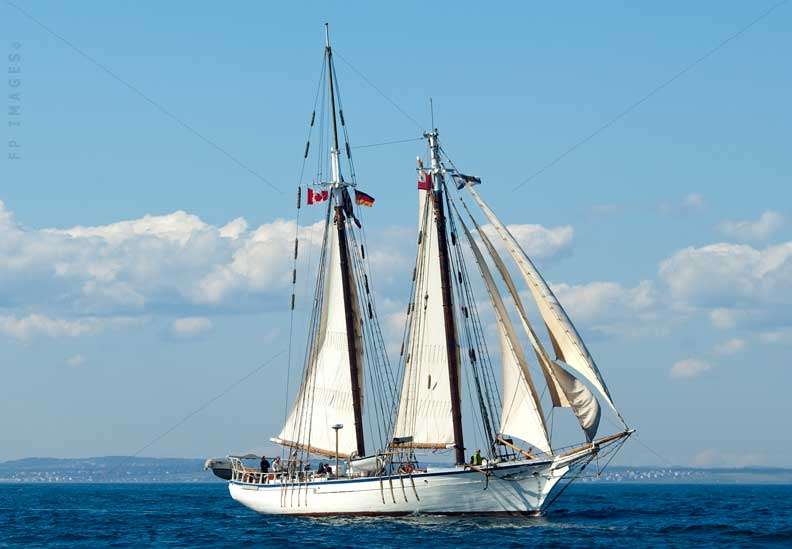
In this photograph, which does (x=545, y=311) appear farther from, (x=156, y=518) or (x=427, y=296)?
(x=156, y=518)

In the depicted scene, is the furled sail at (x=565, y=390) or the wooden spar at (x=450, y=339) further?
the wooden spar at (x=450, y=339)

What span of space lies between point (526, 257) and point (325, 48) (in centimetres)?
2529

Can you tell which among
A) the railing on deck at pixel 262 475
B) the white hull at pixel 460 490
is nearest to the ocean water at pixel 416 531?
the white hull at pixel 460 490

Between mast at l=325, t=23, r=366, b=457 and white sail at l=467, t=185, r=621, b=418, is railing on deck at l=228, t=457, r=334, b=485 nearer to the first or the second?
mast at l=325, t=23, r=366, b=457

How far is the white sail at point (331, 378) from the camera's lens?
87.9m

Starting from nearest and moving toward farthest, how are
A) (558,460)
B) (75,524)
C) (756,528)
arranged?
(558,460), (756,528), (75,524)

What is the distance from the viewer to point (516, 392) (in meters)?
74.9

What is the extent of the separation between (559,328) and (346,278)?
20870 mm


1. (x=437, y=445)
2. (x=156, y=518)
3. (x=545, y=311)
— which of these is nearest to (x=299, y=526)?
(x=437, y=445)

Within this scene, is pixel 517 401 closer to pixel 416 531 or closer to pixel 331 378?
pixel 416 531

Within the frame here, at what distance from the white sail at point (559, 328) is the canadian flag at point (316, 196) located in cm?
1947

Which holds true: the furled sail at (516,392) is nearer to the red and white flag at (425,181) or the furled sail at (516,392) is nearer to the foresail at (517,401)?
the foresail at (517,401)

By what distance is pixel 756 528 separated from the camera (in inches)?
3388

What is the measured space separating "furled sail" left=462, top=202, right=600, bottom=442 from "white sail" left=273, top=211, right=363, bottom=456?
679 inches
